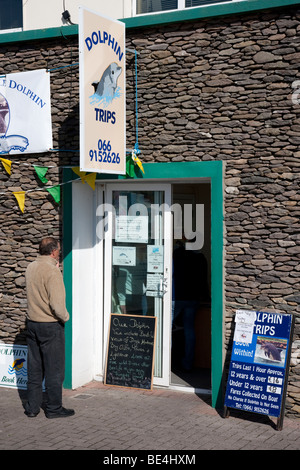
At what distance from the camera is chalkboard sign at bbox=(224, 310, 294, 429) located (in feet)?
21.0

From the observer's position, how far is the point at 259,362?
6.55 metres

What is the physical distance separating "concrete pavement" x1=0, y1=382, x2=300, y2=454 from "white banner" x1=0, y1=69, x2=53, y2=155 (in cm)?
308

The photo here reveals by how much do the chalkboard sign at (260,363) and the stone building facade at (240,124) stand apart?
231mm

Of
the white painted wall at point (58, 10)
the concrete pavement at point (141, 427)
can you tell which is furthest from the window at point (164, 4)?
the concrete pavement at point (141, 427)

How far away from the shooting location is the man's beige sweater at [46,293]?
6637mm

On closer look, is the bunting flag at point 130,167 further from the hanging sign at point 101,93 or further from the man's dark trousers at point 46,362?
the man's dark trousers at point 46,362

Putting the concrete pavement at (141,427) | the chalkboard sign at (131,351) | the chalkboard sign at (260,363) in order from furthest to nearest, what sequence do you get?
1. the chalkboard sign at (131,351)
2. the chalkboard sign at (260,363)
3. the concrete pavement at (141,427)

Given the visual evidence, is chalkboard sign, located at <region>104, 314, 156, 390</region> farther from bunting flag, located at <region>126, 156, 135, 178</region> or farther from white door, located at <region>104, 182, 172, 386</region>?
bunting flag, located at <region>126, 156, 135, 178</region>

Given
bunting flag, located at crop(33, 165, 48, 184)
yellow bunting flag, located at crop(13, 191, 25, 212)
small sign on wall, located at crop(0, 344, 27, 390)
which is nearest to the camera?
small sign on wall, located at crop(0, 344, 27, 390)

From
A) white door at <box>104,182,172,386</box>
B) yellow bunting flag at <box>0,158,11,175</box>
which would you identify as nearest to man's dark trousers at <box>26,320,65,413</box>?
white door at <box>104,182,172,386</box>

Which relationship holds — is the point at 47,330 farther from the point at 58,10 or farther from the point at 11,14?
the point at 11,14

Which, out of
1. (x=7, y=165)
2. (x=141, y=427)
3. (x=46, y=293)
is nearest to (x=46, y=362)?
(x=46, y=293)

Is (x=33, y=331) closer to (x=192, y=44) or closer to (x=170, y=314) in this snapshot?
(x=170, y=314)
